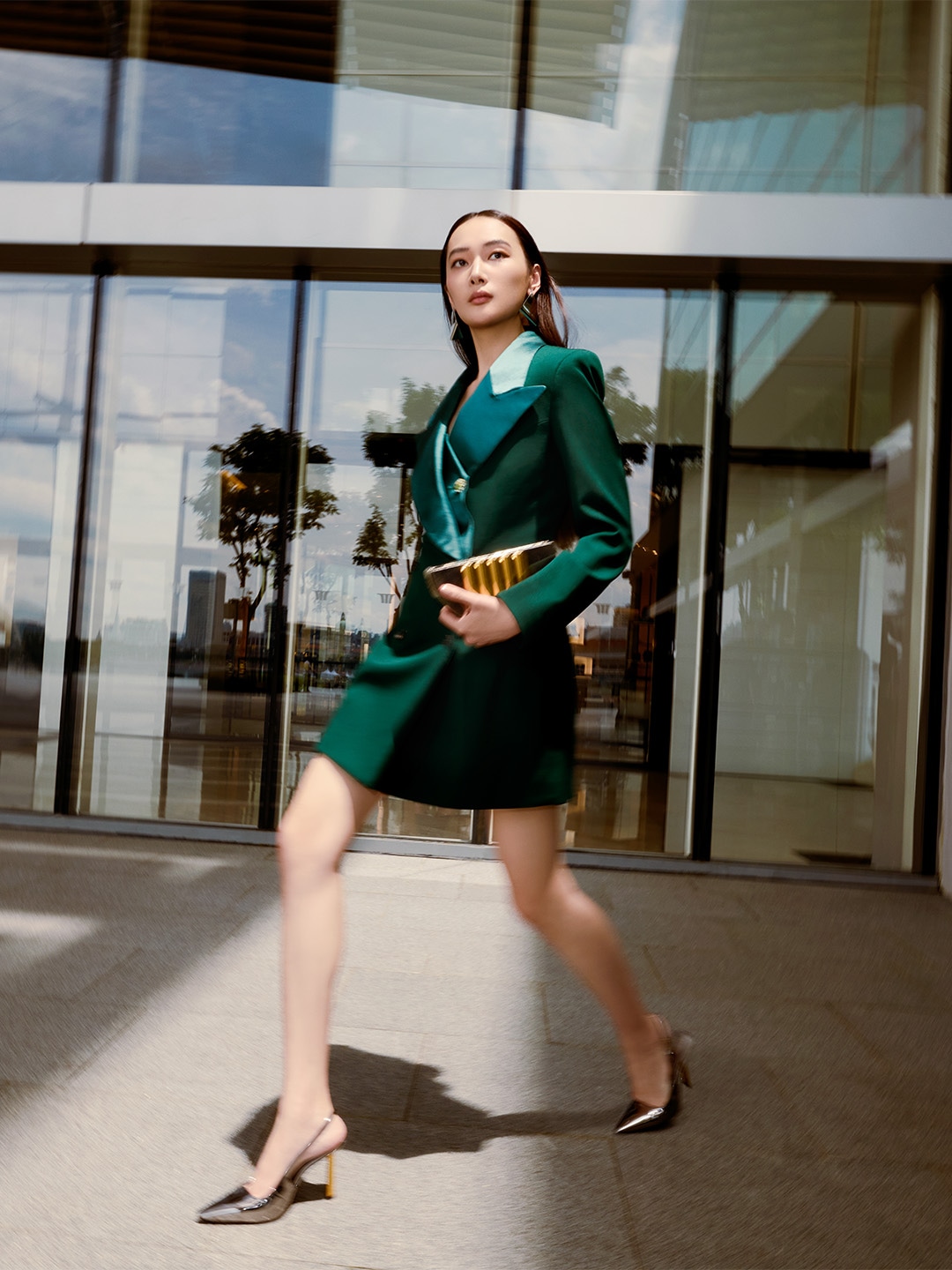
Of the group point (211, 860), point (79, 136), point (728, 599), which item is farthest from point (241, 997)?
point (79, 136)

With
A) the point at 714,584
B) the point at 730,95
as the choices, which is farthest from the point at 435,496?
the point at 730,95

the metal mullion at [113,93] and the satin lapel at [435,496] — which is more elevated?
the metal mullion at [113,93]

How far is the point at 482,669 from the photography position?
2289 millimetres

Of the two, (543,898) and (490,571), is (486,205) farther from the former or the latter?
(543,898)

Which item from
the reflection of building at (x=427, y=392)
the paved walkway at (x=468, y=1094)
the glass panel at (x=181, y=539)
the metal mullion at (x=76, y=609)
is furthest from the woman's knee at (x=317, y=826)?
the metal mullion at (x=76, y=609)

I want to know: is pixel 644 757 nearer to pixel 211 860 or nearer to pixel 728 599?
pixel 728 599

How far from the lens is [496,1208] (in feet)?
7.27

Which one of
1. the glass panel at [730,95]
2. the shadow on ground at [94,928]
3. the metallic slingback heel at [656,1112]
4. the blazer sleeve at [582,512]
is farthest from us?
the glass panel at [730,95]

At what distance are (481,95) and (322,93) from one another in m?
0.95

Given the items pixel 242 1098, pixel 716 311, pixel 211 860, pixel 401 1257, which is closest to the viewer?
pixel 401 1257

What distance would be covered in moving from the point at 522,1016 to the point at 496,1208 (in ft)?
4.41

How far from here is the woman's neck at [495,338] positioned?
246 centimetres

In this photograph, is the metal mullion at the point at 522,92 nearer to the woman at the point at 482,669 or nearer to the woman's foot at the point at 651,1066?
the woman at the point at 482,669

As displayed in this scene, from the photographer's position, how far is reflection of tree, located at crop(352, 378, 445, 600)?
22.3 feet
